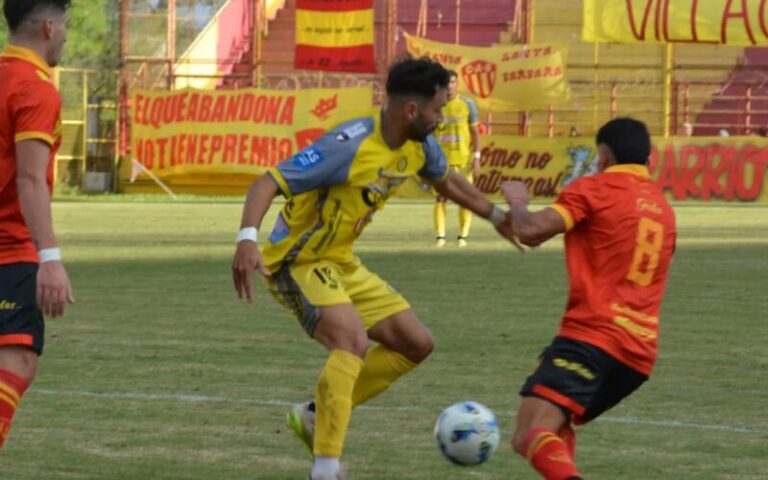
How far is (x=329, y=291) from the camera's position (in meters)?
8.16

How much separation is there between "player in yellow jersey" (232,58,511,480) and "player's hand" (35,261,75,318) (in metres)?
1.29

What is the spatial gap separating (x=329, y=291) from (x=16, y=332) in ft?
5.83

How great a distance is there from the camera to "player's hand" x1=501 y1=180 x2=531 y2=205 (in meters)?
7.36

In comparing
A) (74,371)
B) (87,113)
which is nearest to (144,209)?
(87,113)

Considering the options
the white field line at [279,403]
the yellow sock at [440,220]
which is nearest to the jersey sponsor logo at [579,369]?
the white field line at [279,403]

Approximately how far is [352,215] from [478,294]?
8582 mm

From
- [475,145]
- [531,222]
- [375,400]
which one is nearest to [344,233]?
[531,222]

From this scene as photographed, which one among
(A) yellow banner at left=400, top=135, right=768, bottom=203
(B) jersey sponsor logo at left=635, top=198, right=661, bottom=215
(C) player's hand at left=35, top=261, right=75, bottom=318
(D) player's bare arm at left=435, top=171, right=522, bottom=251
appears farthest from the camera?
(A) yellow banner at left=400, top=135, right=768, bottom=203

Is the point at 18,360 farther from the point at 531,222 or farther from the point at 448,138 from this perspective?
the point at 448,138

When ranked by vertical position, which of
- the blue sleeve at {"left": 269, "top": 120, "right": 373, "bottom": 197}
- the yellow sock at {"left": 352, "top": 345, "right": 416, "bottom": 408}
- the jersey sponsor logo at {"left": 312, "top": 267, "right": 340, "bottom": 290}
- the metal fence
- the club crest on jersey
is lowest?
the metal fence

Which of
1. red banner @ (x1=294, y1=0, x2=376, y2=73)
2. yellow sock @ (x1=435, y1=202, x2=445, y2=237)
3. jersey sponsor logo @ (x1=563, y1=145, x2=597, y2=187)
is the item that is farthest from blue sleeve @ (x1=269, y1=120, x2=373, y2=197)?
red banner @ (x1=294, y1=0, x2=376, y2=73)

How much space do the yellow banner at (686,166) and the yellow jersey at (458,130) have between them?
13680 millimetres

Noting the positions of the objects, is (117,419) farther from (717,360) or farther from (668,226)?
(717,360)

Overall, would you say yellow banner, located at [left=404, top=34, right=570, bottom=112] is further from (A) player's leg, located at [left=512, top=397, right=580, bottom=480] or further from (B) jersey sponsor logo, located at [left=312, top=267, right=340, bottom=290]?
(A) player's leg, located at [left=512, top=397, right=580, bottom=480]
